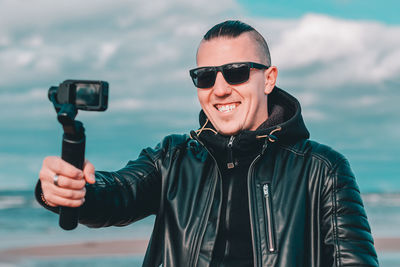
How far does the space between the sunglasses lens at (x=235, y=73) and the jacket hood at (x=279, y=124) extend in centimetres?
26

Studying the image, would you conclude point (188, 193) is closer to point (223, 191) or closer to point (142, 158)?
point (223, 191)

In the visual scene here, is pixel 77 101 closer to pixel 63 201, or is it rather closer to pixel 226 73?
pixel 63 201

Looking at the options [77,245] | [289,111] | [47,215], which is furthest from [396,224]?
[289,111]

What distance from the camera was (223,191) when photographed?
2.47 meters

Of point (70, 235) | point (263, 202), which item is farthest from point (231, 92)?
point (70, 235)

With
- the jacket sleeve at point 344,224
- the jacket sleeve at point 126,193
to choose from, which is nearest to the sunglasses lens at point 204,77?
the jacket sleeve at point 126,193

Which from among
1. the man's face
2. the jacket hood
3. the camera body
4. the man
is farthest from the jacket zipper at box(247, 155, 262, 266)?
the camera body

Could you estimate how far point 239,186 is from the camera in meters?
2.48

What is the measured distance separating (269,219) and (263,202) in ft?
0.27

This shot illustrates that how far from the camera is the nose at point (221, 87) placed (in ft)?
8.46

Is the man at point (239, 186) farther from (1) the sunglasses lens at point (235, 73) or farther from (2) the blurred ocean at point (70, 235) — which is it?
(2) the blurred ocean at point (70, 235)

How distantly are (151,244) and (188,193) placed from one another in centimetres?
30

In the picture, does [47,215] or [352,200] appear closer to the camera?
[352,200]

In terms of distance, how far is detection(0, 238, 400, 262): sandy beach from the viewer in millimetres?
11820
